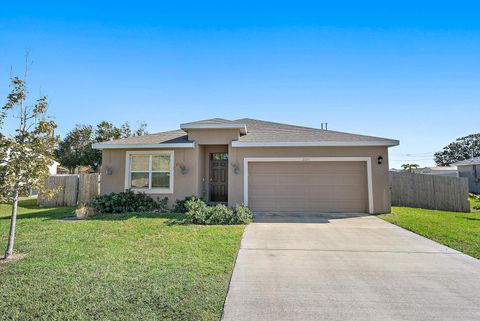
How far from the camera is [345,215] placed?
9672 mm

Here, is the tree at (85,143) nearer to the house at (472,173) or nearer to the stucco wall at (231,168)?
the stucco wall at (231,168)

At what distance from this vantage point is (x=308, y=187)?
10.4 meters

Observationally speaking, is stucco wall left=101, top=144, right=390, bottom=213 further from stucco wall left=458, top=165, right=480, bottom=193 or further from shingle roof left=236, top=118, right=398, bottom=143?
stucco wall left=458, top=165, right=480, bottom=193

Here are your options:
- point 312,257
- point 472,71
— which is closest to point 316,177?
point 312,257

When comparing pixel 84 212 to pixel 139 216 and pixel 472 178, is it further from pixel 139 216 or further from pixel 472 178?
pixel 472 178

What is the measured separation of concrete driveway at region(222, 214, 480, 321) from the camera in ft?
9.88

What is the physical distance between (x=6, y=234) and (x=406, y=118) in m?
19.1

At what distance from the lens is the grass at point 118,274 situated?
9.71 ft

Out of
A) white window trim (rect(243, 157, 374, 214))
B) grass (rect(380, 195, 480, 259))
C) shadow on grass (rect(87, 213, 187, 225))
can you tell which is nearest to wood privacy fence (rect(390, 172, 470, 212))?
grass (rect(380, 195, 480, 259))

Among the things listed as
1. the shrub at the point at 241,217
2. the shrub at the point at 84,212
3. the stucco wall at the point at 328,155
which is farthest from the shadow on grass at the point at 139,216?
the stucco wall at the point at 328,155

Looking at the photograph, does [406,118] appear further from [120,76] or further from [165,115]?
[120,76]

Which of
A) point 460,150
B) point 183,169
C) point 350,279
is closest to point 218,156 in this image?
point 183,169

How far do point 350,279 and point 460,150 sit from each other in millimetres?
64545

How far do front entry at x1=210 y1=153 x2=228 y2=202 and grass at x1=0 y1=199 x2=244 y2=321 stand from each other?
475cm
